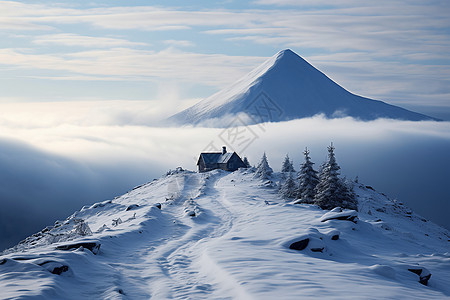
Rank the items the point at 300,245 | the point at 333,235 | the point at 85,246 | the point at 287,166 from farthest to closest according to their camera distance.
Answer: the point at 287,166 < the point at 333,235 < the point at 300,245 < the point at 85,246

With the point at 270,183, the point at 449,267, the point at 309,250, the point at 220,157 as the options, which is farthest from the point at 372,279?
the point at 220,157

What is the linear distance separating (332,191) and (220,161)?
51.7m

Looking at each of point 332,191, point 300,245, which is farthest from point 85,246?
point 332,191

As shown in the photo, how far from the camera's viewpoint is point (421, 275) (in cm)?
1270

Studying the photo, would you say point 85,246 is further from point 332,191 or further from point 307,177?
point 307,177

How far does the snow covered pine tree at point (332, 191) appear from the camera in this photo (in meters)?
31.0

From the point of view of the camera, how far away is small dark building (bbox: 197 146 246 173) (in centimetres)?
7975

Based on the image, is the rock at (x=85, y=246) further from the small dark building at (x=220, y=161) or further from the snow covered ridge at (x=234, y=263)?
the small dark building at (x=220, y=161)

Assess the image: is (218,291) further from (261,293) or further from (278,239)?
(278,239)

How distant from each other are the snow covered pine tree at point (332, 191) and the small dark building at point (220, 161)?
157 ft

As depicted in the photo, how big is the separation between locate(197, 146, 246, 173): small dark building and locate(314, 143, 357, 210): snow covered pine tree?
47.9m

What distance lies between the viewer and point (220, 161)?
8212 centimetres

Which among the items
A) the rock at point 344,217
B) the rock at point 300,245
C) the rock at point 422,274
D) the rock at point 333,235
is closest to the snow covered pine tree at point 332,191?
the rock at point 344,217

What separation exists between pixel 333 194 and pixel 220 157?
5293cm
